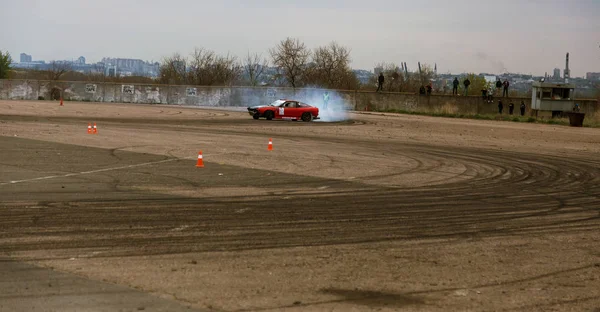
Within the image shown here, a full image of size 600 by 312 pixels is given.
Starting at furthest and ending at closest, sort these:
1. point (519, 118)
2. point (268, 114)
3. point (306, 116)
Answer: point (519, 118) → point (306, 116) → point (268, 114)

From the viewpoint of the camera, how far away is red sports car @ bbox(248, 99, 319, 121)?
4381cm

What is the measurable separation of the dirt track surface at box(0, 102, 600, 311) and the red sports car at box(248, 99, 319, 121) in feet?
56.9

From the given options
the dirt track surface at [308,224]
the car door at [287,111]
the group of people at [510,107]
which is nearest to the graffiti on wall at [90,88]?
the car door at [287,111]

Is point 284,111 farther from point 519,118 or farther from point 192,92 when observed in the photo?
point 192,92

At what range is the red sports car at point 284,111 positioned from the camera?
43812mm

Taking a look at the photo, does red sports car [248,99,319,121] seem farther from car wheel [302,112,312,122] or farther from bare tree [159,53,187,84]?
bare tree [159,53,187,84]

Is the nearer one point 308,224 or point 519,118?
point 308,224

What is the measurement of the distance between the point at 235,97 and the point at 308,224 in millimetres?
51966

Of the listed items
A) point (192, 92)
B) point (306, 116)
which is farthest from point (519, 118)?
point (192, 92)

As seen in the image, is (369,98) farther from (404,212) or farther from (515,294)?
(515,294)

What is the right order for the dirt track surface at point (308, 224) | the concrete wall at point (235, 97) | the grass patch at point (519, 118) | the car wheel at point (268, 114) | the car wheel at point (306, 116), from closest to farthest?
the dirt track surface at point (308, 224)
the car wheel at point (268, 114)
the car wheel at point (306, 116)
the grass patch at point (519, 118)
the concrete wall at point (235, 97)

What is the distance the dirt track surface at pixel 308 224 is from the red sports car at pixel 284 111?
17330 millimetres

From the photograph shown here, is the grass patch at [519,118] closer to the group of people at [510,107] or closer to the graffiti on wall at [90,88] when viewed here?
the group of people at [510,107]

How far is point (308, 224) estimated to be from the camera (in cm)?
1220
